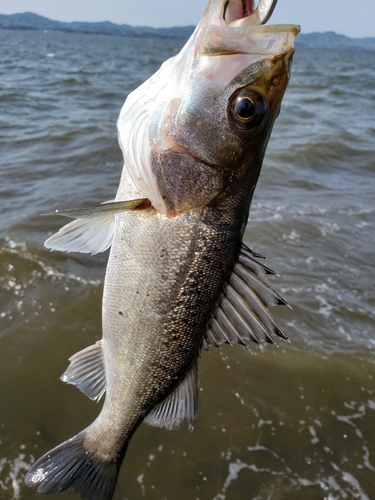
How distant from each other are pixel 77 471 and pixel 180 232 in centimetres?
129

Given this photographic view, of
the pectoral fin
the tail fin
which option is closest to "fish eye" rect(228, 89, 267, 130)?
the pectoral fin

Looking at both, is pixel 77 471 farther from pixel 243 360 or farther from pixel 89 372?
pixel 243 360

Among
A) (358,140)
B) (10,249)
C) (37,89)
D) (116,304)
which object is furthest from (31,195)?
(37,89)

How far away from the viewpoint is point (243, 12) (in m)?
1.55

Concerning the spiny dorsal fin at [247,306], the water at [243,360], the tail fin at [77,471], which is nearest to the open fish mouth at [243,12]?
the spiny dorsal fin at [247,306]

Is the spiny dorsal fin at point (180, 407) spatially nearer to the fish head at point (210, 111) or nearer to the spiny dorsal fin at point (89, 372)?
the spiny dorsal fin at point (89, 372)

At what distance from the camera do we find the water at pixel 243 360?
3213 millimetres

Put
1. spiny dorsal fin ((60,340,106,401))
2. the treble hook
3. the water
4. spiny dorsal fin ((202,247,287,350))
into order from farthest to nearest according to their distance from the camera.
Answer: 1. the water
2. spiny dorsal fin ((60,340,106,401))
3. spiny dorsal fin ((202,247,287,350))
4. the treble hook

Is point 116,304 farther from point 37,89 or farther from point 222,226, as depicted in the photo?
point 37,89

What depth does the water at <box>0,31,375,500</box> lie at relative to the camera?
321 centimetres

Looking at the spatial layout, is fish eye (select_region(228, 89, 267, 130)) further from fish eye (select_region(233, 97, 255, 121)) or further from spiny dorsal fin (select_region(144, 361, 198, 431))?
spiny dorsal fin (select_region(144, 361, 198, 431))

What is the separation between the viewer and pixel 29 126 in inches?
433

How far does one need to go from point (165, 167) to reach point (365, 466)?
2.88 meters

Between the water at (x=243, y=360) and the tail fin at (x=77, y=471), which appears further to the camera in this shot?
the water at (x=243, y=360)
